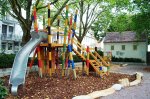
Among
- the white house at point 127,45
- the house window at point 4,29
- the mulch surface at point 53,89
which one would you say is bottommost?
the mulch surface at point 53,89

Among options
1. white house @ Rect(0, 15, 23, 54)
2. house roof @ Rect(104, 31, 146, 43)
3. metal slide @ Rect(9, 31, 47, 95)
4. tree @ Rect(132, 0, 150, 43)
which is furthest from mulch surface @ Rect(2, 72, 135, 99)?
white house @ Rect(0, 15, 23, 54)

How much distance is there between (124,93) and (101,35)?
54.4 m

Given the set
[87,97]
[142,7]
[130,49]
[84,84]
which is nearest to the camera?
[87,97]

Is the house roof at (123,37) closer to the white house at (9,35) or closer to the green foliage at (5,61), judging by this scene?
the white house at (9,35)

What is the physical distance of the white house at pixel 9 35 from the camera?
47500 mm

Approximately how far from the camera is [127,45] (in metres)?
47.3

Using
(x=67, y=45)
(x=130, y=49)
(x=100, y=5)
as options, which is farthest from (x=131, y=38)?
(x=67, y=45)

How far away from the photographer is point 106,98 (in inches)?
412

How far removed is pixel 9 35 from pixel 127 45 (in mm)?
20456

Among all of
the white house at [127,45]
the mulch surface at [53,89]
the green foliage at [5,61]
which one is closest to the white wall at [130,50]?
the white house at [127,45]

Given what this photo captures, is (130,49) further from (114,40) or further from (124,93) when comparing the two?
(124,93)

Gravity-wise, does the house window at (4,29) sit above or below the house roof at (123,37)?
above

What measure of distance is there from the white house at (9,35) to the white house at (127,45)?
1625 cm

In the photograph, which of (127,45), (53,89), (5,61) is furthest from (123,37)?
(53,89)
